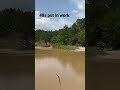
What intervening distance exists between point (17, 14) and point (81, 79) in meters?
1.27

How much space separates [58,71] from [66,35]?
0.61 meters

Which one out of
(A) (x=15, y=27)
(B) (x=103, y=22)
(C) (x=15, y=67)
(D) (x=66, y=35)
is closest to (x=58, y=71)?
(D) (x=66, y=35)

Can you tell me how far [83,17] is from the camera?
179 inches

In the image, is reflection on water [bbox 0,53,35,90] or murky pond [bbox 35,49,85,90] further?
reflection on water [bbox 0,53,35,90]

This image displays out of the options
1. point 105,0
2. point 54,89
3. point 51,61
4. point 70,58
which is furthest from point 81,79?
point 105,0

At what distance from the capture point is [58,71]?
5.06 metres

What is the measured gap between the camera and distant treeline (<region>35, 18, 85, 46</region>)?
4077mm

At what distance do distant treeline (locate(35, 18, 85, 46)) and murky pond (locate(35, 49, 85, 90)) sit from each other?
0.54ft

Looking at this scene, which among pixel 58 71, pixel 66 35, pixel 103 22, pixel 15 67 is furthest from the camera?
pixel 103 22

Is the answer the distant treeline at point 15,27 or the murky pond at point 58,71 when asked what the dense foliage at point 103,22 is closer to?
the murky pond at point 58,71

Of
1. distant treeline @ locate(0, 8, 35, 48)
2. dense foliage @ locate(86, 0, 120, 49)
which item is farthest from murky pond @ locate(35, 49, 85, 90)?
dense foliage @ locate(86, 0, 120, 49)

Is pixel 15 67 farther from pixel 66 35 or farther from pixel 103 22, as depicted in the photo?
pixel 103 22

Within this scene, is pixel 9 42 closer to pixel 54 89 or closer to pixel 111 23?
pixel 54 89

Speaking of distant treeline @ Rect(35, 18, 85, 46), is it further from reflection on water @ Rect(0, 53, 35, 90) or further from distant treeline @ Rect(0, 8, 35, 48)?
reflection on water @ Rect(0, 53, 35, 90)
